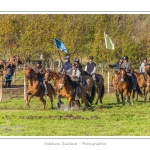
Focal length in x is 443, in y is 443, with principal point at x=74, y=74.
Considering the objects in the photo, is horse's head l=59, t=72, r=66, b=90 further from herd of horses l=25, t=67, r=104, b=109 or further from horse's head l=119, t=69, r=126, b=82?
horse's head l=119, t=69, r=126, b=82

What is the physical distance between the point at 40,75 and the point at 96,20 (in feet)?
48.7

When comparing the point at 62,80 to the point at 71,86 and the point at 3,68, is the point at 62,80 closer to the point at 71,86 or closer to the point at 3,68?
the point at 71,86

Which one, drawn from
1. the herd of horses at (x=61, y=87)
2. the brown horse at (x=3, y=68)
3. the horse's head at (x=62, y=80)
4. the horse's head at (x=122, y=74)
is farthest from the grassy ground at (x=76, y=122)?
the brown horse at (x=3, y=68)

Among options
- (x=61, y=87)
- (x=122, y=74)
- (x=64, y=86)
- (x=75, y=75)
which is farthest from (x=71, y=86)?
(x=122, y=74)

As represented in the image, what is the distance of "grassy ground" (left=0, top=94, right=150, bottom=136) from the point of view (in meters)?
13.2

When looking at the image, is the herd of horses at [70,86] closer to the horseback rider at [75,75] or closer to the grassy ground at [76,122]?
the horseback rider at [75,75]

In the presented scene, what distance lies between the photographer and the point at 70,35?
31094 millimetres

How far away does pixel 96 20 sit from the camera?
3284 centimetres

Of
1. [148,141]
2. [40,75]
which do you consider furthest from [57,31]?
[148,141]

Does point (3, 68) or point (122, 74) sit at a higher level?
point (3, 68)

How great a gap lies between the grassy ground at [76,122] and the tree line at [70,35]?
13011mm

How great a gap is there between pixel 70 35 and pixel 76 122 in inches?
662

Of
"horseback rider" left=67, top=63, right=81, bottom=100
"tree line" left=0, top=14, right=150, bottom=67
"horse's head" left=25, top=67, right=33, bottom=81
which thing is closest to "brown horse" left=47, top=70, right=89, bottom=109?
"horseback rider" left=67, top=63, right=81, bottom=100

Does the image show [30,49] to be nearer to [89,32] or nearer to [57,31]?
[57,31]
